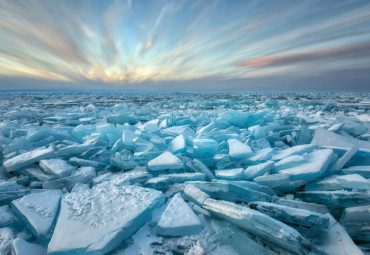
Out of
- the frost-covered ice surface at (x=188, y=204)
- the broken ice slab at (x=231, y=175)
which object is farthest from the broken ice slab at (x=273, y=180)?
the broken ice slab at (x=231, y=175)

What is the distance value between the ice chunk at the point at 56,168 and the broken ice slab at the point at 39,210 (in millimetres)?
289

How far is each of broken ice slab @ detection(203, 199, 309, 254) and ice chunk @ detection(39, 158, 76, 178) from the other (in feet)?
5.15

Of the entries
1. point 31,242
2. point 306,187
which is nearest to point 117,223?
point 31,242

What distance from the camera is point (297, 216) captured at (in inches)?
45.6

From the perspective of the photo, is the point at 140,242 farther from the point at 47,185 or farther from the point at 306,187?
the point at 306,187

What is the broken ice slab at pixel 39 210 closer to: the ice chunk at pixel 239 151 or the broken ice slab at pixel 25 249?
the broken ice slab at pixel 25 249

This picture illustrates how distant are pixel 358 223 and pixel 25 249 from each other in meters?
1.98

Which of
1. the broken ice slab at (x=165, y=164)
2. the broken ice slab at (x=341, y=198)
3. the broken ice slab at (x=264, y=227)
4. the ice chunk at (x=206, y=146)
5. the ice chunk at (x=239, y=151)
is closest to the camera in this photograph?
the broken ice slab at (x=264, y=227)

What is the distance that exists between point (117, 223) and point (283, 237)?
965 mm

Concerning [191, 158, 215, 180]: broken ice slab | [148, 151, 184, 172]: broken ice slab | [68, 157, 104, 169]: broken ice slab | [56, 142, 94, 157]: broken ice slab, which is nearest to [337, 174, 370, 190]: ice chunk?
[191, 158, 215, 180]: broken ice slab

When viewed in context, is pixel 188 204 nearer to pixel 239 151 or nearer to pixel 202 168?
pixel 202 168

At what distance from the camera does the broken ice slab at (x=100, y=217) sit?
1.04m

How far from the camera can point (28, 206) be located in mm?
1401

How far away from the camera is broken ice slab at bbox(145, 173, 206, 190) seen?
1.79 meters
